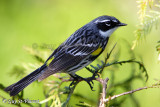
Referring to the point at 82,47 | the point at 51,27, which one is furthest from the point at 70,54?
the point at 51,27

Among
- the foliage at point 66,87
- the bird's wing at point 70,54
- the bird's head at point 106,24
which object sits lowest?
the foliage at point 66,87

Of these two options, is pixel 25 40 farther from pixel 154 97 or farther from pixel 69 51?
pixel 154 97

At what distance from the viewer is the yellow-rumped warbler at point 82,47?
1881 mm

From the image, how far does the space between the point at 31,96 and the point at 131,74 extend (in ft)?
2.10

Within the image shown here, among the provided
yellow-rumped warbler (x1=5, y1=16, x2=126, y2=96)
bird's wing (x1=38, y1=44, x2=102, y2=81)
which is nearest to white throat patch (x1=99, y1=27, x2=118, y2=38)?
yellow-rumped warbler (x1=5, y1=16, x2=126, y2=96)

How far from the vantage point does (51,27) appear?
2.41 m

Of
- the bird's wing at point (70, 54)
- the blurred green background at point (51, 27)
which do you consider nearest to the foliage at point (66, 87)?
the blurred green background at point (51, 27)

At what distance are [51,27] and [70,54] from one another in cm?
51

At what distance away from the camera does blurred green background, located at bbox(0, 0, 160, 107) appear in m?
1.90

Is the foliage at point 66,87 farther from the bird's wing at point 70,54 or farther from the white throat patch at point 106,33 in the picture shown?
the white throat patch at point 106,33

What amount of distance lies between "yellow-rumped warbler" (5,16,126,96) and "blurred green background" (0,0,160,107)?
103 mm

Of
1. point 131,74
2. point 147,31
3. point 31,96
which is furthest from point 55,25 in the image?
point 147,31

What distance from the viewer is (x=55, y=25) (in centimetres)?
250

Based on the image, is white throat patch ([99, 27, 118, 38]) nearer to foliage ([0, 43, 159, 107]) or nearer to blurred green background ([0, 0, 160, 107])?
blurred green background ([0, 0, 160, 107])
